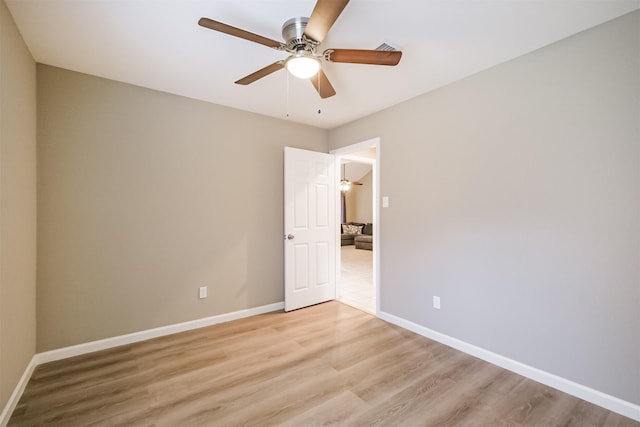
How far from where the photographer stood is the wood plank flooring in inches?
67.5

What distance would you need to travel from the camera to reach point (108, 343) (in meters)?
2.56

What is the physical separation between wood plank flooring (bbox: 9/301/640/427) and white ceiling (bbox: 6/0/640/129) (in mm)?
2458

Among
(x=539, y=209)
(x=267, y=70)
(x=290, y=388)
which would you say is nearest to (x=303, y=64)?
(x=267, y=70)

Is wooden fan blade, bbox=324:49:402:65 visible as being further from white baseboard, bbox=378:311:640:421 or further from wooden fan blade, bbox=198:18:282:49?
white baseboard, bbox=378:311:640:421

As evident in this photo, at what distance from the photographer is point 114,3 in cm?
165

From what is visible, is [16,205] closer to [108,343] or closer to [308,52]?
[108,343]

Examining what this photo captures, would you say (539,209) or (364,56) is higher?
(364,56)

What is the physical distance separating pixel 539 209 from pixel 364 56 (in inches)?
66.3

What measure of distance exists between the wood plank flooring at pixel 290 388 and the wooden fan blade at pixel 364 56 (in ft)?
7.22

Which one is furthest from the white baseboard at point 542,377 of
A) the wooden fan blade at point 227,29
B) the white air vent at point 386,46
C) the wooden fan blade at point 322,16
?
the wooden fan blade at point 227,29

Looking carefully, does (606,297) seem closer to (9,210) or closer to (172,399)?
(172,399)

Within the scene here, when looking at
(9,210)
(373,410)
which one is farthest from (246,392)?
(9,210)

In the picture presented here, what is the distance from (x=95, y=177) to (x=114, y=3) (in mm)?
1491

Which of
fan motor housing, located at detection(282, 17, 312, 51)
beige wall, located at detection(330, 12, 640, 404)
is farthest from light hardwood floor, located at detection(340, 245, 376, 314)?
fan motor housing, located at detection(282, 17, 312, 51)
